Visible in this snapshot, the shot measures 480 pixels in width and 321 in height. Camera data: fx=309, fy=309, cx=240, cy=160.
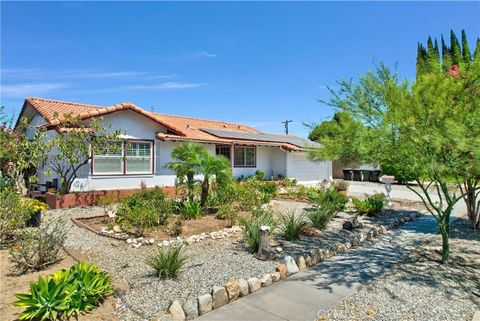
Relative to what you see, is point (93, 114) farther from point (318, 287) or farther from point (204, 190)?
point (318, 287)

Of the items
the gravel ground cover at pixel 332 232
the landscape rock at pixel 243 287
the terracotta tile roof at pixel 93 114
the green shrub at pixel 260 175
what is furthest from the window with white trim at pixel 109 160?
the landscape rock at pixel 243 287

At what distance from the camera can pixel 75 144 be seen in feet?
42.8

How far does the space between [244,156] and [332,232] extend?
14.2 metres

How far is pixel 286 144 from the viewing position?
24312 mm

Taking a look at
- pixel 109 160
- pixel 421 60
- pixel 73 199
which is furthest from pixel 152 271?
pixel 109 160

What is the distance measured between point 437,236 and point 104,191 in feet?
43.9

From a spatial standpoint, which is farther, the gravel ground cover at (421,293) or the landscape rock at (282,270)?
the landscape rock at (282,270)

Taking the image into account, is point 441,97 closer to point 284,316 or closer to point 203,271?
point 284,316

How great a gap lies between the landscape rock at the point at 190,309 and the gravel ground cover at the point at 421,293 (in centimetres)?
186

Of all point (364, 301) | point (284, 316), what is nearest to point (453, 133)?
point (364, 301)

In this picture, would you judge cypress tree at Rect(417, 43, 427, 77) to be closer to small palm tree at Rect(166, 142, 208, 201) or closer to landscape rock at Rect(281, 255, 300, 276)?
landscape rock at Rect(281, 255, 300, 276)

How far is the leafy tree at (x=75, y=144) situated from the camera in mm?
12930

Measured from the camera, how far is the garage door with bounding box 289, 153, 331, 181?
25.8 meters

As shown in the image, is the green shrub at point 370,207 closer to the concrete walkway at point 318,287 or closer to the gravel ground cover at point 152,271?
the concrete walkway at point 318,287
